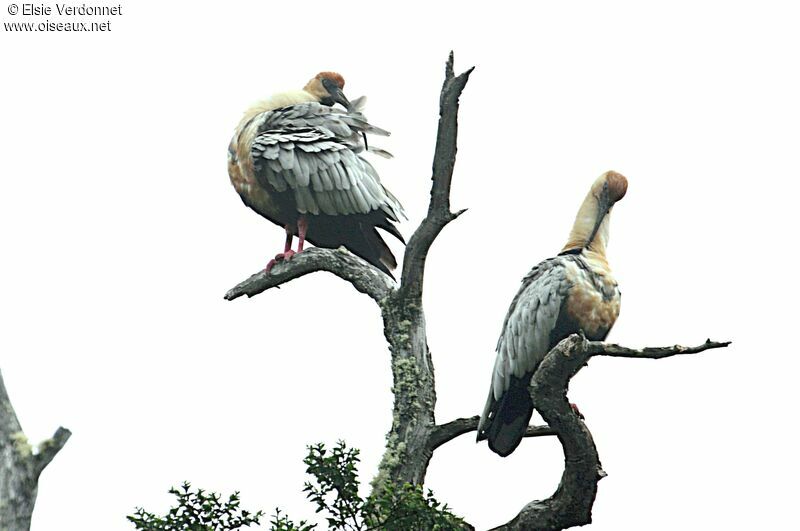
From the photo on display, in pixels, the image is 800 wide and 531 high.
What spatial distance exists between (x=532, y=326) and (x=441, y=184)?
1.10 meters

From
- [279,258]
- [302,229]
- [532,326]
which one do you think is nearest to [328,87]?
Result: [302,229]

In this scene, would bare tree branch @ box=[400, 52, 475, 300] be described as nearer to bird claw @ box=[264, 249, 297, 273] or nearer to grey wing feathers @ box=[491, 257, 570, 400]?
grey wing feathers @ box=[491, 257, 570, 400]

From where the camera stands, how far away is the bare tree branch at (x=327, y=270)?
7.68 m

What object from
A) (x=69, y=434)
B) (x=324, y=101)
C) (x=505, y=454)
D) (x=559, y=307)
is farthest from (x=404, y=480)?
(x=324, y=101)

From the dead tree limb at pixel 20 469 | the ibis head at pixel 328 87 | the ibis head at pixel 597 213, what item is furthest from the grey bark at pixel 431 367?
the dead tree limb at pixel 20 469

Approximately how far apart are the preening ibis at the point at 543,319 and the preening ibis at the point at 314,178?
131 cm

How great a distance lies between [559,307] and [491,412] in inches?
28.9

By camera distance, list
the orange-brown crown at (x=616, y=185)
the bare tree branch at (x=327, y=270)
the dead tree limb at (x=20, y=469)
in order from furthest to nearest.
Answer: the bare tree branch at (x=327, y=270), the orange-brown crown at (x=616, y=185), the dead tree limb at (x=20, y=469)

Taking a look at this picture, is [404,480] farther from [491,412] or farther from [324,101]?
[324,101]

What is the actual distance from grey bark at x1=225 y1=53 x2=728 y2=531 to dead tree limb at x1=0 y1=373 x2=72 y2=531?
72.9 inches

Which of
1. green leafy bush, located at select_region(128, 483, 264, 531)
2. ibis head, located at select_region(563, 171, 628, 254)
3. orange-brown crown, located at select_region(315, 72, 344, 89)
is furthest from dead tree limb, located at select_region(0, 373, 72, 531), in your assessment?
orange-brown crown, located at select_region(315, 72, 344, 89)

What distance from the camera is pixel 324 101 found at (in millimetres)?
8969

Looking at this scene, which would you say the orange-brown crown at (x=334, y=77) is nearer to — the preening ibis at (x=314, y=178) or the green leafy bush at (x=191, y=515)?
the preening ibis at (x=314, y=178)

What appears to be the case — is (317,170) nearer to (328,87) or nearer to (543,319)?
(328,87)
